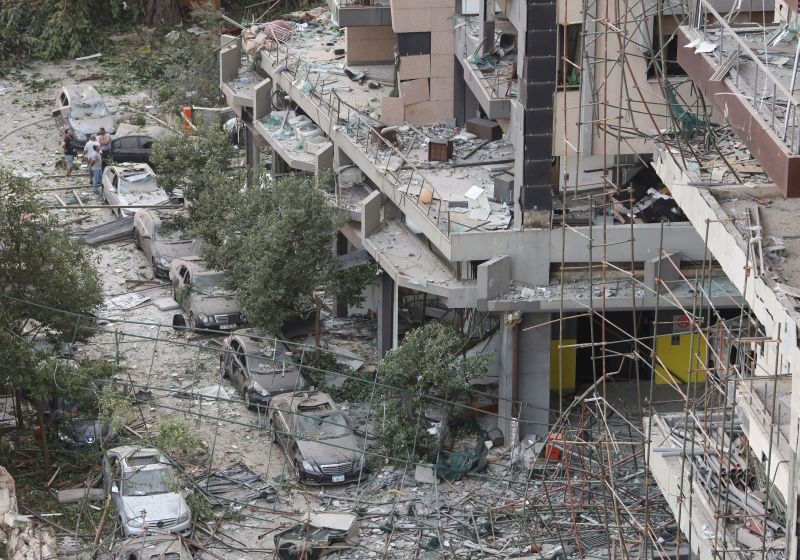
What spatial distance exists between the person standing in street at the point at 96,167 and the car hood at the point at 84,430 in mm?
16214

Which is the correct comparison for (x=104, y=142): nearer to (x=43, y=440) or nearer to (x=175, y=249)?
(x=175, y=249)

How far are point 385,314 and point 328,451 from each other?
579 cm

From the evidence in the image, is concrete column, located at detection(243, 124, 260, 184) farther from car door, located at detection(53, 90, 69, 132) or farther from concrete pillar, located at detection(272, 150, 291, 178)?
car door, located at detection(53, 90, 69, 132)

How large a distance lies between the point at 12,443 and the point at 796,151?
63.6 feet

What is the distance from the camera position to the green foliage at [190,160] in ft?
137

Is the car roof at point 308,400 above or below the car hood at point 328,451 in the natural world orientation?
above

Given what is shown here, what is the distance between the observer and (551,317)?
107ft

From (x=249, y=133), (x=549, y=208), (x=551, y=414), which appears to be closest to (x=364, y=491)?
(x=551, y=414)

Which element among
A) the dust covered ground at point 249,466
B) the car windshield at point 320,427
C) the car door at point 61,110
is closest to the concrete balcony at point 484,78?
the dust covered ground at point 249,466

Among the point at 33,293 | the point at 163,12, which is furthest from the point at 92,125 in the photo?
the point at 33,293

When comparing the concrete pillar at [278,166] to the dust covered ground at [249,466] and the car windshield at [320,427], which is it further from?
the car windshield at [320,427]

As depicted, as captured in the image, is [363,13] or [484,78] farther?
[363,13]

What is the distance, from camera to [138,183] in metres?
46.3

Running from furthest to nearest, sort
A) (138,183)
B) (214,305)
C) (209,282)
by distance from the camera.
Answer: (138,183), (209,282), (214,305)
